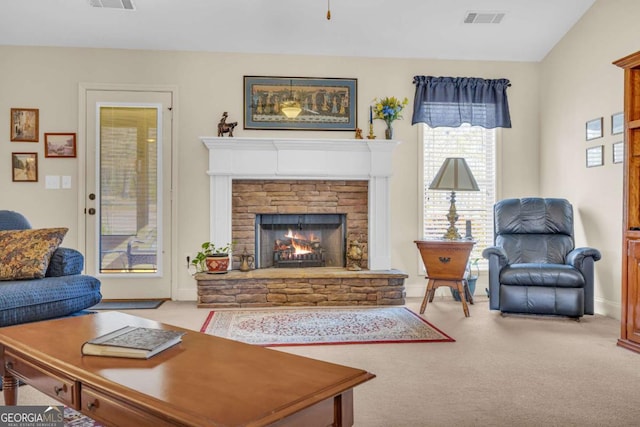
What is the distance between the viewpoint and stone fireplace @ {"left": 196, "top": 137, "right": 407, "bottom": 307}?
16.0ft

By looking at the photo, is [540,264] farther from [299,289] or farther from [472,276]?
[299,289]

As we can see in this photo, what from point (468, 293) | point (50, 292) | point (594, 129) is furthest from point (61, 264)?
point (594, 129)

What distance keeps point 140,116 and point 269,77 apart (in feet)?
4.65

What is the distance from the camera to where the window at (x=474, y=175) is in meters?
5.49

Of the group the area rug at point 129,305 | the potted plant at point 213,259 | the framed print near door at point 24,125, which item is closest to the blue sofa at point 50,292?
the area rug at point 129,305

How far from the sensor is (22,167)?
5047mm

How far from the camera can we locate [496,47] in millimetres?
5301

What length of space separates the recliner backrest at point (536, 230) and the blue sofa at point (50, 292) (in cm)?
364

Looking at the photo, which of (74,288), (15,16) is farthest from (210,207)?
(15,16)

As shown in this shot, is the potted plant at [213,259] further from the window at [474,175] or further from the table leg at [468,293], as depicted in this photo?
the table leg at [468,293]

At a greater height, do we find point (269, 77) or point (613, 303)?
point (269, 77)

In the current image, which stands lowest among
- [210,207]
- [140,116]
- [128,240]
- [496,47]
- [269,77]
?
[128,240]

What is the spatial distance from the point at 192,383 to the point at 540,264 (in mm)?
3805

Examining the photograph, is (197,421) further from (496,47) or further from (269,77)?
(496,47)
